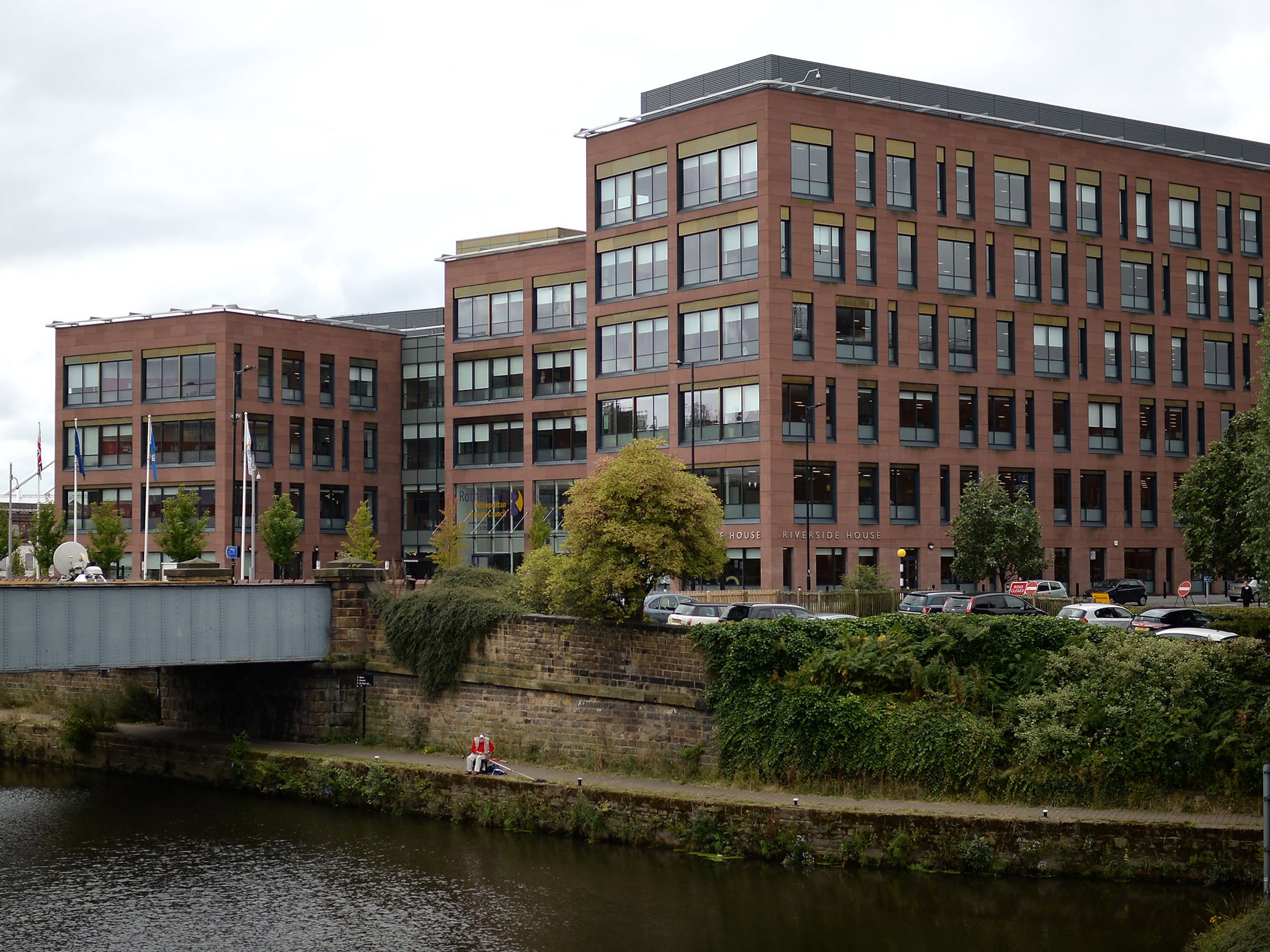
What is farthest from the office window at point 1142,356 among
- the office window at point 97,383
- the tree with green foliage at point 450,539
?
the office window at point 97,383

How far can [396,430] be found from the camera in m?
99.4

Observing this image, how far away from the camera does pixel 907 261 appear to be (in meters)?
73.4

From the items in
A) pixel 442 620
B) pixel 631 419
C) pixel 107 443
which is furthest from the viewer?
pixel 107 443

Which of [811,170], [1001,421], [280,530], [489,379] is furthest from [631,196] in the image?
[280,530]

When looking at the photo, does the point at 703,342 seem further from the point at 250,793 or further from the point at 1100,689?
the point at 1100,689

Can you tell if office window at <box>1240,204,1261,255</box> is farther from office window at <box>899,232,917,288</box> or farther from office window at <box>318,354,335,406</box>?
office window at <box>318,354,335,406</box>

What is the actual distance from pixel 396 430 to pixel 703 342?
112ft

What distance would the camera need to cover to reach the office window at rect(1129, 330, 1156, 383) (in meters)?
80.7

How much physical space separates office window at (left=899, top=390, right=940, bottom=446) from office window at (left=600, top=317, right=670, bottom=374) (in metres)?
12.8

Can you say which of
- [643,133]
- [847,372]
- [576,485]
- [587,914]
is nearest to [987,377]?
[847,372]

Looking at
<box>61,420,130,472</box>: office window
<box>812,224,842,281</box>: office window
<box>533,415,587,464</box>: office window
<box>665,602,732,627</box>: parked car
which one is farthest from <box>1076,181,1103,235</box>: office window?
<box>61,420,130,472</box>: office window

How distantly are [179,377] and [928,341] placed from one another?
48107 millimetres

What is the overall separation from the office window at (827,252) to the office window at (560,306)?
17.9 meters

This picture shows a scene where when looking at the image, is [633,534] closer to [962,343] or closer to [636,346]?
[636,346]
